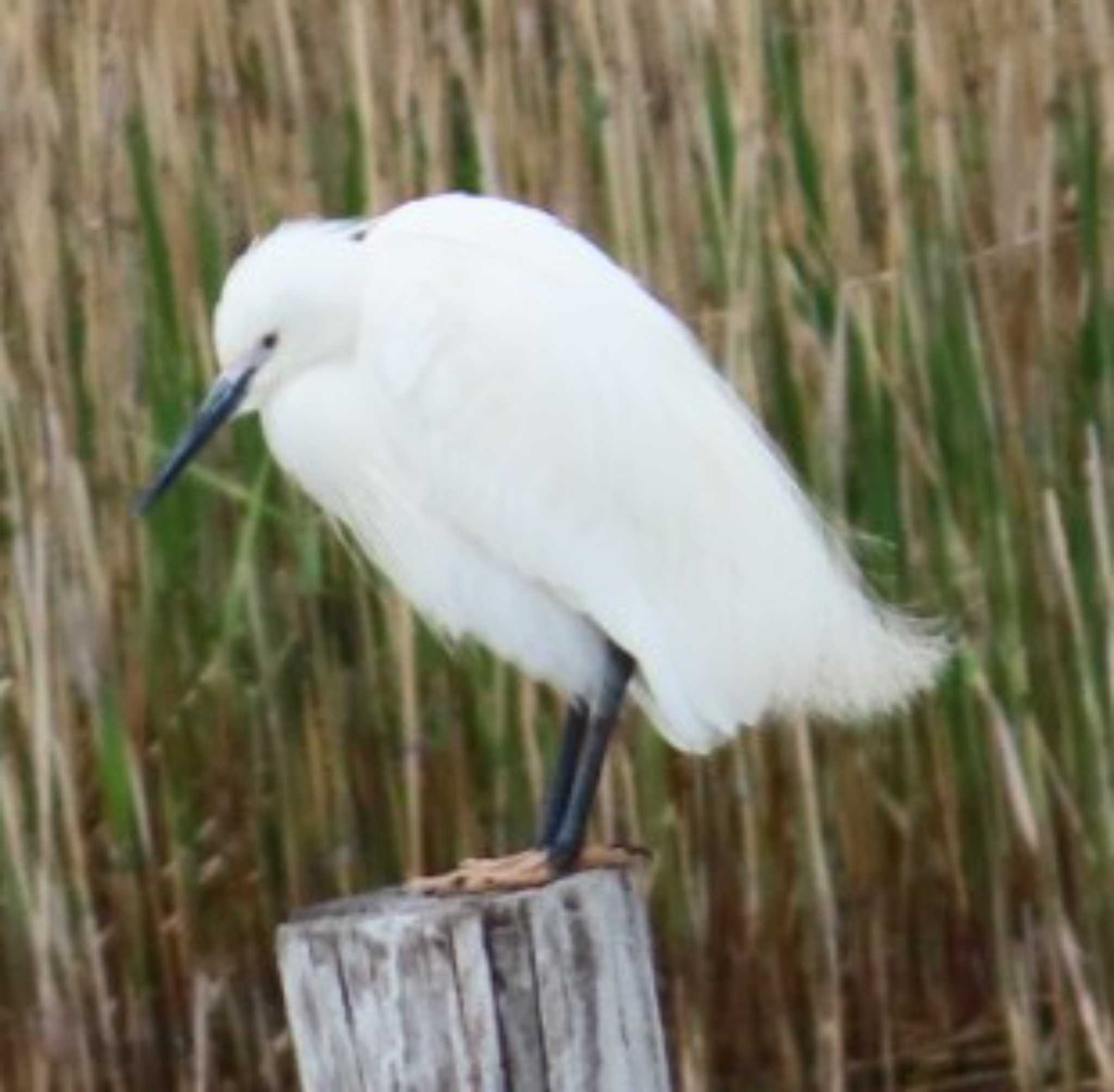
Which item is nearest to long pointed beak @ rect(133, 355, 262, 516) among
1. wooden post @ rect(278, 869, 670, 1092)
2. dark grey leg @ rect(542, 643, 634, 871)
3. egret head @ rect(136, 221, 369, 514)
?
egret head @ rect(136, 221, 369, 514)

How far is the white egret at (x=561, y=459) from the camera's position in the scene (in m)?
2.23

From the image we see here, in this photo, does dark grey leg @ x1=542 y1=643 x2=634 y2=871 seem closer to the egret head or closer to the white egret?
the white egret

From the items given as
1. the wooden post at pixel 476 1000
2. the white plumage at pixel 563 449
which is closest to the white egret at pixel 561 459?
the white plumage at pixel 563 449

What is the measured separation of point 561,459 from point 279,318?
0.66 feet

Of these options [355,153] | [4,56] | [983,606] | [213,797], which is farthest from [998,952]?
[4,56]

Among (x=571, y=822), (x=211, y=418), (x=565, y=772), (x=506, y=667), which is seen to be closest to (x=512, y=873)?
(x=571, y=822)

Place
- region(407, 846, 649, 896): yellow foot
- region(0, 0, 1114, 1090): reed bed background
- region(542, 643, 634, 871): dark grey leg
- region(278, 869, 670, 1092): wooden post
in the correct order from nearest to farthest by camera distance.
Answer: region(278, 869, 670, 1092): wooden post, region(407, 846, 649, 896): yellow foot, region(542, 643, 634, 871): dark grey leg, region(0, 0, 1114, 1090): reed bed background

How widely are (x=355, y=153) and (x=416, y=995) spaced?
111 cm

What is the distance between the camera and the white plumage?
2.23 meters

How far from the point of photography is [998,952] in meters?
2.79

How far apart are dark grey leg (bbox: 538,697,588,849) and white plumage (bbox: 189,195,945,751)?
38mm

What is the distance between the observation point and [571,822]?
2.18 m

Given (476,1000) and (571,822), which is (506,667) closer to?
(571,822)

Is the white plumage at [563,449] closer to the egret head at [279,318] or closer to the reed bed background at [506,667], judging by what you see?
the egret head at [279,318]
